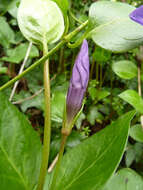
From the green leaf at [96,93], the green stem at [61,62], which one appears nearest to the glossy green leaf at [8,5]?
the green stem at [61,62]

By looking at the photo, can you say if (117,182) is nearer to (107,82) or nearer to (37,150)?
(37,150)

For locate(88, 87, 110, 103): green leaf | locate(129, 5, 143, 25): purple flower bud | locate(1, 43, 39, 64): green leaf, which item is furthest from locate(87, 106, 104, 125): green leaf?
locate(129, 5, 143, 25): purple flower bud

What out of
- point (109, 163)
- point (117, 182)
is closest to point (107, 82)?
point (117, 182)

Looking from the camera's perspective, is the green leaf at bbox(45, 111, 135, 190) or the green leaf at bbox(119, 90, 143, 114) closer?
the green leaf at bbox(45, 111, 135, 190)

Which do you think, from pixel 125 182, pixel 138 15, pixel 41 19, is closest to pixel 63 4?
pixel 41 19

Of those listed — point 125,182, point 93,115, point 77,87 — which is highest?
point 77,87

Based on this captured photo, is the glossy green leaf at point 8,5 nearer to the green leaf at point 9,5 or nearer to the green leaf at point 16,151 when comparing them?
the green leaf at point 9,5

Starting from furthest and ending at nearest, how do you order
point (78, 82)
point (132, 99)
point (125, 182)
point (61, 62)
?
point (61, 62)
point (132, 99)
point (125, 182)
point (78, 82)

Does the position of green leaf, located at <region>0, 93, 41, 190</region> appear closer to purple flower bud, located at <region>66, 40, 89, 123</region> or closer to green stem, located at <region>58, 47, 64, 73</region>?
purple flower bud, located at <region>66, 40, 89, 123</region>

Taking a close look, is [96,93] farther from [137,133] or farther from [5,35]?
[5,35]
